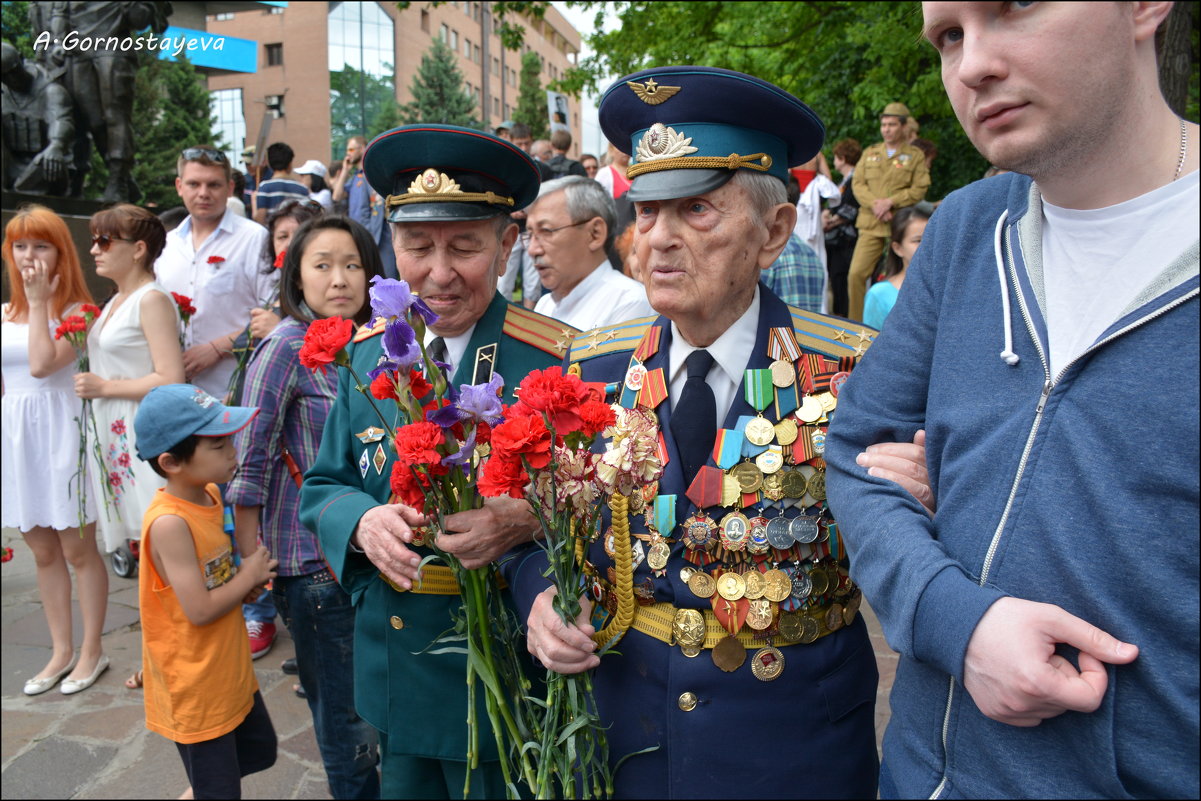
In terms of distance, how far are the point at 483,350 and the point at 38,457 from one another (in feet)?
12.6

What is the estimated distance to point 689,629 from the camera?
5.69 ft

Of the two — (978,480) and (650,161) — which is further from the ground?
(650,161)

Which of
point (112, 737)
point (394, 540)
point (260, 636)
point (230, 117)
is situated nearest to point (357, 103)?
point (230, 117)

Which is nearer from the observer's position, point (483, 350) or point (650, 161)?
point (650, 161)

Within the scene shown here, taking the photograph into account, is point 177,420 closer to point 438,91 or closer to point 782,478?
point 782,478

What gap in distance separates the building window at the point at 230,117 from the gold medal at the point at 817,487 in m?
43.8

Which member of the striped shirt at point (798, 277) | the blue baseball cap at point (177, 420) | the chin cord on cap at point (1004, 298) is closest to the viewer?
the chin cord on cap at point (1004, 298)

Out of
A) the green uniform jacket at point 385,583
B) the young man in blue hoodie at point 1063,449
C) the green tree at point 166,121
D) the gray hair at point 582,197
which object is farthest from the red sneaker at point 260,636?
the green tree at point 166,121

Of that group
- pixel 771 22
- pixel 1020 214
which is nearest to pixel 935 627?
pixel 1020 214

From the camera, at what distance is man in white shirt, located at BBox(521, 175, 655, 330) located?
4.38 m

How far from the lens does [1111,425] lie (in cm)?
104

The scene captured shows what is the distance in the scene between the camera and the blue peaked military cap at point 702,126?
6.00 ft

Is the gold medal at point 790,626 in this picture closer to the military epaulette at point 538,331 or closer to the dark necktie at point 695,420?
the dark necktie at point 695,420

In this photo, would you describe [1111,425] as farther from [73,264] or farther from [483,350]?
[73,264]
